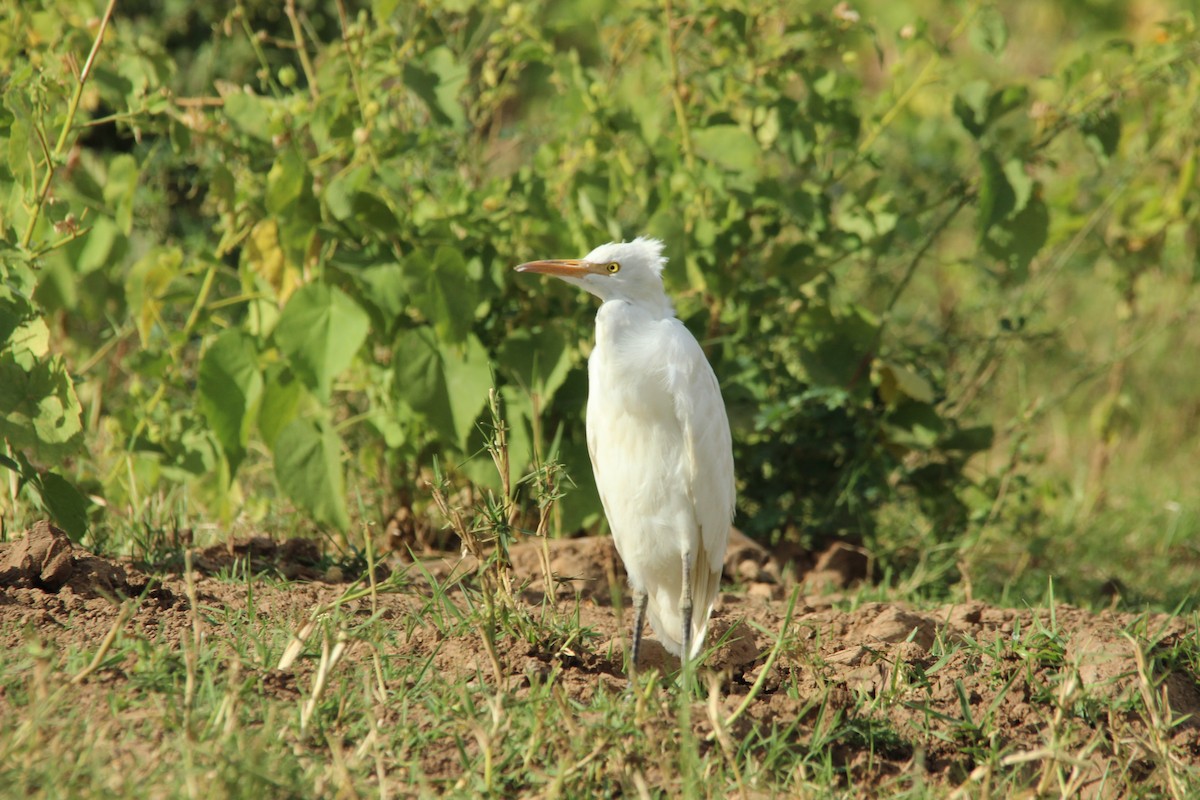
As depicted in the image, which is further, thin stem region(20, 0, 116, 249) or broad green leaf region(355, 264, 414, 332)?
broad green leaf region(355, 264, 414, 332)

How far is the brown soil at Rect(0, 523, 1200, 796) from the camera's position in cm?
279

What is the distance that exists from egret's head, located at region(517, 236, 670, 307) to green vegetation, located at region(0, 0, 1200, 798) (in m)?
0.47

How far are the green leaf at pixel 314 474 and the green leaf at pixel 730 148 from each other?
5.14 ft

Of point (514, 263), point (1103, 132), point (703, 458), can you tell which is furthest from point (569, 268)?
point (1103, 132)

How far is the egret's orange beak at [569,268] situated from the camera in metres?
3.41

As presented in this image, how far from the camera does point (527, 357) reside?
4168mm

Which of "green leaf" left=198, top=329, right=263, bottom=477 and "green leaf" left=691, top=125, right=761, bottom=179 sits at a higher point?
"green leaf" left=691, top=125, right=761, bottom=179

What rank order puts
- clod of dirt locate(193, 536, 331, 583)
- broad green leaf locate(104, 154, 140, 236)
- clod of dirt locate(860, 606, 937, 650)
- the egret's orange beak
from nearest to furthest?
clod of dirt locate(860, 606, 937, 650) → the egret's orange beak → clod of dirt locate(193, 536, 331, 583) → broad green leaf locate(104, 154, 140, 236)

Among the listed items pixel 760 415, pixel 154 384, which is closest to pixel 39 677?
pixel 760 415

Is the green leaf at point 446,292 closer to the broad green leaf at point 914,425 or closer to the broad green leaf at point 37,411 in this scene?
the broad green leaf at point 37,411

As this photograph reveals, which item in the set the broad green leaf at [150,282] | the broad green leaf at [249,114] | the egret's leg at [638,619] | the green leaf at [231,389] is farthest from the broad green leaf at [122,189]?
the egret's leg at [638,619]

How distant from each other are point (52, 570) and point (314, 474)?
1.00m

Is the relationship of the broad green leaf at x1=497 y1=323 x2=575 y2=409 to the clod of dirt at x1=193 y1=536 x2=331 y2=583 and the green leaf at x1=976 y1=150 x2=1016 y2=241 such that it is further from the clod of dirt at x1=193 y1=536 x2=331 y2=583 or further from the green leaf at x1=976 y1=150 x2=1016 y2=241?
the green leaf at x1=976 y1=150 x2=1016 y2=241

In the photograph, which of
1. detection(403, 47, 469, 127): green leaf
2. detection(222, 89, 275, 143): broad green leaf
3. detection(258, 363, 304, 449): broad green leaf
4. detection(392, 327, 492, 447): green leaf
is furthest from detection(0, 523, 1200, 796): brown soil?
detection(403, 47, 469, 127): green leaf
